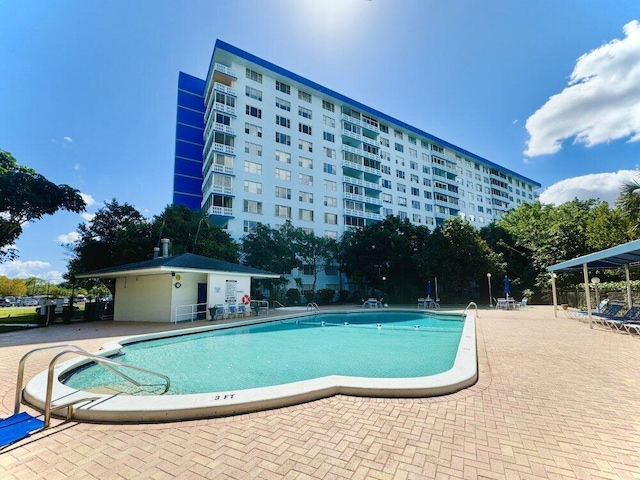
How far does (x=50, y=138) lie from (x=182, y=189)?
16.7 m

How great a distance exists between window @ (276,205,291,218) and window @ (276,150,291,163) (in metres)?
5.87

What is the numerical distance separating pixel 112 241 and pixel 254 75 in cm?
2524

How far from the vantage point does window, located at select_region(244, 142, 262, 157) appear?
3394cm

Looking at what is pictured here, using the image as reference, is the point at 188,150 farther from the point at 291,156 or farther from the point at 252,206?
the point at 252,206

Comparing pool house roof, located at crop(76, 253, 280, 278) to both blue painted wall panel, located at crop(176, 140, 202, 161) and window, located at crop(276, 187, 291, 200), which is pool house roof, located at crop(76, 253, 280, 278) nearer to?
window, located at crop(276, 187, 291, 200)

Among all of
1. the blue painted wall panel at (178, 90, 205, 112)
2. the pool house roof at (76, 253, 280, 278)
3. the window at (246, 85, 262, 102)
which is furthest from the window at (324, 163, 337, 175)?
the pool house roof at (76, 253, 280, 278)

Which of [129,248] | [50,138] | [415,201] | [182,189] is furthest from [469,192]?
[50,138]

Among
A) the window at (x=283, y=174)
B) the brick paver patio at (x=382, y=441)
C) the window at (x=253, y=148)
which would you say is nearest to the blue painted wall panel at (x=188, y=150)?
the window at (x=253, y=148)

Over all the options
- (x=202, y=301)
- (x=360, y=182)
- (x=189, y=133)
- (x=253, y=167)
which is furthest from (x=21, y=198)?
(x=360, y=182)

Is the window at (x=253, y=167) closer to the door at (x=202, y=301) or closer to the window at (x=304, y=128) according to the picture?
the window at (x=304, y=128)

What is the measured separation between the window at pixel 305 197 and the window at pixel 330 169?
183 inches

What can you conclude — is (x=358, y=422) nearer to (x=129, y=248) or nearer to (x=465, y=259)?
(x=129, y=248)

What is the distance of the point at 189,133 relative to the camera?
41.1 meters

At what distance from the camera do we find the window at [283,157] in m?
36.1
